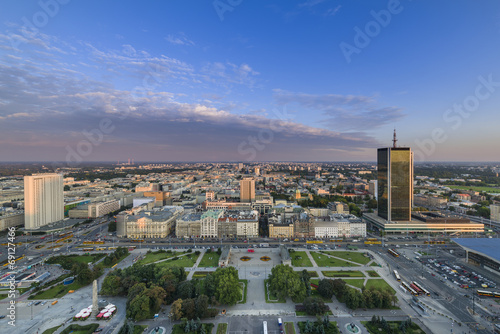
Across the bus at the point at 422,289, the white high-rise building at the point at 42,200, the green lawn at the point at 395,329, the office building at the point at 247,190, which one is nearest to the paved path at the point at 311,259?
the bus at the point at 422,289

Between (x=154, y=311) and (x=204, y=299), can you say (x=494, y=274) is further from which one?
(x=154, y=311)

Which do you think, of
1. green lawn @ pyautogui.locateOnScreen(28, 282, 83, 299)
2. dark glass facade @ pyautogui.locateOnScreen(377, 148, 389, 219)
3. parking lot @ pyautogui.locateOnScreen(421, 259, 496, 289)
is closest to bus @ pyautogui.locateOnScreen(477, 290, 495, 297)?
parking lot @ pyautogui.locateOnScreen(421, 259, 496, 289)

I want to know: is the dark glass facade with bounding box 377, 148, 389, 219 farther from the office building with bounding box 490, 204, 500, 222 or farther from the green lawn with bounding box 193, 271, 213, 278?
the green lawn with bounding box 193, 271, 213, 278

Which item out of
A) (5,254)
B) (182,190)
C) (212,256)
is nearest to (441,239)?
(212,256)

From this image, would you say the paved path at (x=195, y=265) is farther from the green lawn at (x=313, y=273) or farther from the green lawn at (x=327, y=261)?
the green lawn at (x=327, y=261)

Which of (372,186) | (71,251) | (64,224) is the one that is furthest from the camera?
(372,186)

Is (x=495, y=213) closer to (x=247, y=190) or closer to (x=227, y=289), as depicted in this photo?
(x=247, y=190)

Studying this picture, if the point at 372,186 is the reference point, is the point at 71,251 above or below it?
below
